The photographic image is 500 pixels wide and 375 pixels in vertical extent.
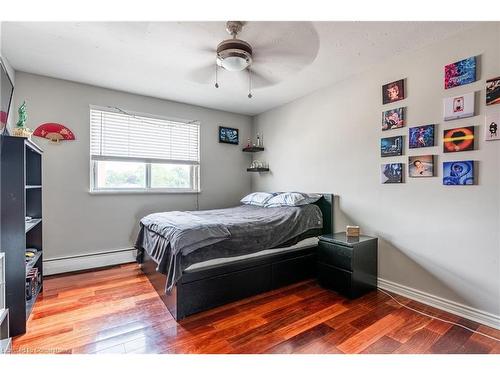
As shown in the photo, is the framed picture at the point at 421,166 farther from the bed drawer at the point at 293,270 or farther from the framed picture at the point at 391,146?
the bed drawer at the point at 293,270

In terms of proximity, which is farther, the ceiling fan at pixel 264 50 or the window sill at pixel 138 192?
the window sill at pixel 138 192

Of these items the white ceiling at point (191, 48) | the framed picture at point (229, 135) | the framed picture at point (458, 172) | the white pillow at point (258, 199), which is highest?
the white ceiling at point (191, 48)

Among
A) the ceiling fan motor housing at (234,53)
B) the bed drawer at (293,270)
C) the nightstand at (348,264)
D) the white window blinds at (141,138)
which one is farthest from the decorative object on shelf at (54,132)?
the nightstand at (348,264)

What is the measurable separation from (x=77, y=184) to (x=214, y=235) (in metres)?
2.23

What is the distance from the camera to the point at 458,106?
2.09 metres

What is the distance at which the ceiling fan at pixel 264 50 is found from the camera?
74.2 inches

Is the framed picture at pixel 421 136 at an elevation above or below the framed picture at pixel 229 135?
below

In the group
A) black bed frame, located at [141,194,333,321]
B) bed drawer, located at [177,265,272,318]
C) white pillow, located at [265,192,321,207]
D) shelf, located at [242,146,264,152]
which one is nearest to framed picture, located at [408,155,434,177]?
white pillow, located at [265,192,321,207]

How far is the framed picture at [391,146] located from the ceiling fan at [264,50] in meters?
1.20

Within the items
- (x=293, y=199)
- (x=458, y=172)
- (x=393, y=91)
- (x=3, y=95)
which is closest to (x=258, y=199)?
(x=293, y=199)

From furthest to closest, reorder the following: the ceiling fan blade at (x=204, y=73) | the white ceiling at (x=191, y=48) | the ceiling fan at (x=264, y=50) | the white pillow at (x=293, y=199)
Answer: the white pillow at (x=293, y=199) < the ceiling fan blade at (x=204, y=73) < the white ceiling at (x=191, y=48) < the ceiling fan at (x=264, y=50)

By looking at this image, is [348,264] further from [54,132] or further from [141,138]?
[54,132]

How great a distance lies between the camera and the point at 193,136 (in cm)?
405

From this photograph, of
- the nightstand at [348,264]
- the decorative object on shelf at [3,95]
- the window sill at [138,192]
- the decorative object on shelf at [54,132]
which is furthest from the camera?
the window sill at [138,192]
